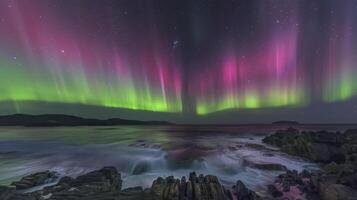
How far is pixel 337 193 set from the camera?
864 cm

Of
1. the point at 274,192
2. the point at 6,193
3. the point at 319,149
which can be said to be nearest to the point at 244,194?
the point at 274,192

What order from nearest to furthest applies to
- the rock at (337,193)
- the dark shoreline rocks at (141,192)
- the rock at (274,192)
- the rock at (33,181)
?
the rock at (337,193) < the dark shoreline rocks at (141,192) < the rock at (274,192) < the rock at (33,181)

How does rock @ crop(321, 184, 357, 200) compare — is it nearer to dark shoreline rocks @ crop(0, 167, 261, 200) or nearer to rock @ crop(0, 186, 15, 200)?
dark shoreline rocks @ crop(0, 167, 261, 200)

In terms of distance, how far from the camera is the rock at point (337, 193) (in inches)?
327

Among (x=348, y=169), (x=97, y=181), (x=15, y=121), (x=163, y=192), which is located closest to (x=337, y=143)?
(x=348, y=169)

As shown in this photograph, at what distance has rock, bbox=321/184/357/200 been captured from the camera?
8.31 meters

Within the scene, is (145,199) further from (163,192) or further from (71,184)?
(71,184)

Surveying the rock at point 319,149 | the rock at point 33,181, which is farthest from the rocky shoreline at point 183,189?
the rock at point 319,149

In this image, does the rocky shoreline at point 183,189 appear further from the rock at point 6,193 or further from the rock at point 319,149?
the rock at point 319,149

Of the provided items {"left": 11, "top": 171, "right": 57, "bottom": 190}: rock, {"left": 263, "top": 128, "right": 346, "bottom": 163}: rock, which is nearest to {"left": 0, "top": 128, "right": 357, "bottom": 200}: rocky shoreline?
{"left": 11, "top": 171, "right": 57, "bottom": 190}: rock

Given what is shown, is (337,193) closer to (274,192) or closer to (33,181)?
(274,192)

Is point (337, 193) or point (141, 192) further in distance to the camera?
point (141, 192)

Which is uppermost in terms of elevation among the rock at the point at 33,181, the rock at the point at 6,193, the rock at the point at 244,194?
the rock at the point at 6,193

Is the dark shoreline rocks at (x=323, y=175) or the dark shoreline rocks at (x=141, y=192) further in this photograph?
the dark shoreline rocks at (x=323, y=175)
